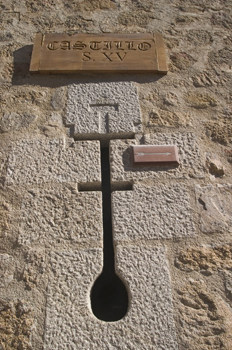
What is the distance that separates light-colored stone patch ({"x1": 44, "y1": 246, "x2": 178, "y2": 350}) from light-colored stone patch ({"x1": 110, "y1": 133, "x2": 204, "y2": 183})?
1.29 feet

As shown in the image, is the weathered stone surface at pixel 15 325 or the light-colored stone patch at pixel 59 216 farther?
the light-colored stone patch at pixel 59 216

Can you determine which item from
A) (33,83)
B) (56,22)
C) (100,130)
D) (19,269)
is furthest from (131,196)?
(56,22)

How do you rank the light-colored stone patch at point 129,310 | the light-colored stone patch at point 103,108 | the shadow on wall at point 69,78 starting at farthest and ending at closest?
the shadow on wall at point 69,78 → the light-colored stone patch at point 103,108 → the light-colored stone patch at point 129,310

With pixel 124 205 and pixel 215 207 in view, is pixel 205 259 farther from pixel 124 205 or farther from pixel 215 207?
pixel 124 205

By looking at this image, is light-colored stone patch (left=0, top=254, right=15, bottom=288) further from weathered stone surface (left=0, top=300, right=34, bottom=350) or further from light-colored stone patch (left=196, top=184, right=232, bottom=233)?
light-colored stone patch (left=196, top=184, right=232, bottom=233)

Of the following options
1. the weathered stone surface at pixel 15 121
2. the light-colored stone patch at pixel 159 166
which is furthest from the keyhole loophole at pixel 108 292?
the weathered stone surface at pixel 15 121

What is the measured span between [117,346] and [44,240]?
0.54 meters

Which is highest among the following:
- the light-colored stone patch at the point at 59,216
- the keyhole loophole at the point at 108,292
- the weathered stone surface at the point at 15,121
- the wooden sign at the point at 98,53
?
the wooden sign at the point at 98,53

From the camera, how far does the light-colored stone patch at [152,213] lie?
1.49 meters

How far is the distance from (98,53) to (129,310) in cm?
155

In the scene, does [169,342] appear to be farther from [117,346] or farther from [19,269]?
[19,269]

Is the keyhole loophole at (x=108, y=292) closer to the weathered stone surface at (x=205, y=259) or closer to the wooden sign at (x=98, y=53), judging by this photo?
the weathered stone surface at (x=205, y=259)

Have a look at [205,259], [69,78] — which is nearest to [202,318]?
[205,259]

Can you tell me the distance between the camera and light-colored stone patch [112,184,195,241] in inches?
58.7
